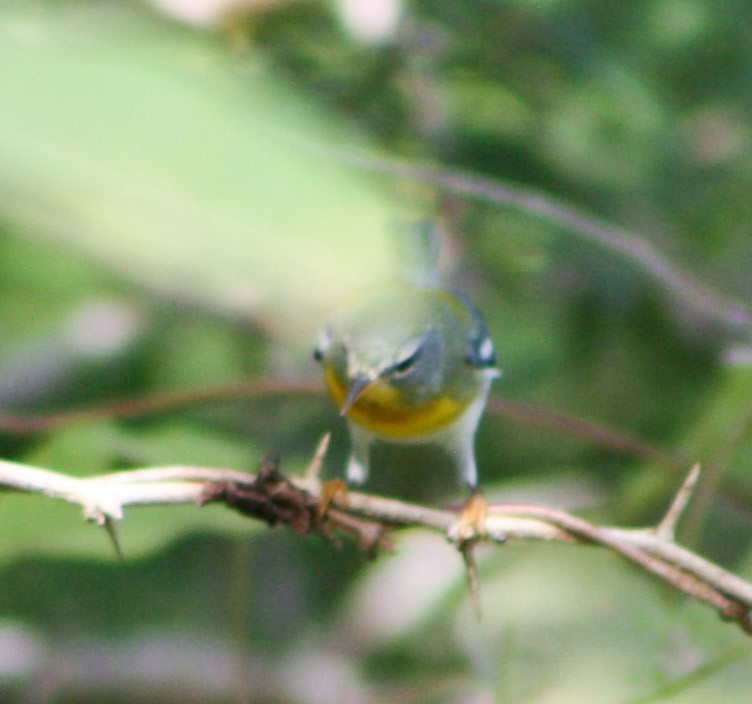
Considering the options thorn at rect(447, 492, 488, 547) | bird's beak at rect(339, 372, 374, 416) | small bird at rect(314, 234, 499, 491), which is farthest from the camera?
small bird at rect(314, 234, 499, 491)

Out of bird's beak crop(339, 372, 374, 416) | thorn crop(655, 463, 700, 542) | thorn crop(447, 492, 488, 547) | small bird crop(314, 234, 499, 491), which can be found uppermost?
small bird crop(314, 234, 499, 491)

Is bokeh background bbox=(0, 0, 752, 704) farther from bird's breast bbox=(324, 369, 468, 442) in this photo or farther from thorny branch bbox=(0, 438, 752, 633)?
thorny branch bbox=(0, 438, 752, 633)

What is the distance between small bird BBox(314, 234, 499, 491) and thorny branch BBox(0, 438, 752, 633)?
0.46 metres

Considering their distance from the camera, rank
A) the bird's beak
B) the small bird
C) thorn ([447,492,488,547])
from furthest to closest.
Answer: the small bird, the bird's beak, thorn ([447,492,488,547])

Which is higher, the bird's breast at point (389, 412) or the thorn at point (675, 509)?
the bird's breast at point (389, 412)

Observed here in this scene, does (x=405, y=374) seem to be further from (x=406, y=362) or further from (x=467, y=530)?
(x=467, y=530)

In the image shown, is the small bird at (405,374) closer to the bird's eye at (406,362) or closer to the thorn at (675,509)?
the bird's eye at (406,362)

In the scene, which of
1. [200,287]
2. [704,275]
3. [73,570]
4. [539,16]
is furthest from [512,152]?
[200,287]

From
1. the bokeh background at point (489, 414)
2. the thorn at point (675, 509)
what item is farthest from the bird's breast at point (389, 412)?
the thorn at point (675, 509)

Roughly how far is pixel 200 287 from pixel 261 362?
1802mm

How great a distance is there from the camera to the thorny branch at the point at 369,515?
0.88 metres

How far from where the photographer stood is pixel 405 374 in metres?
1.57

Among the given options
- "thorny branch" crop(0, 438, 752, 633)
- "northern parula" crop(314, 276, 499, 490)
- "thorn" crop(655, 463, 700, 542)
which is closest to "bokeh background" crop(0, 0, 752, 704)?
"northern parula" crop(314, 276, 499, 490)

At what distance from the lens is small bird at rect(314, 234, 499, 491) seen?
154 centimetres
